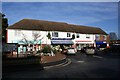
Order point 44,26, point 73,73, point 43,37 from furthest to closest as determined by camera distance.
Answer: point 44,26
point 43,37
point 73,73

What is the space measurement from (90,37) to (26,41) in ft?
65.0

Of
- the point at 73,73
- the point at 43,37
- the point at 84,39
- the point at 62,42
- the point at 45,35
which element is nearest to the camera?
the point at 73,73

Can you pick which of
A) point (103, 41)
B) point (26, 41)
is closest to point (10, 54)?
point (26, 41)

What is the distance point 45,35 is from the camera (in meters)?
42.8

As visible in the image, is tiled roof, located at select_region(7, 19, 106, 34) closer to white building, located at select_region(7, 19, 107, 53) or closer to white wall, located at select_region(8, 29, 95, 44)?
white building, located at select_region(7, 19, 107, 53)

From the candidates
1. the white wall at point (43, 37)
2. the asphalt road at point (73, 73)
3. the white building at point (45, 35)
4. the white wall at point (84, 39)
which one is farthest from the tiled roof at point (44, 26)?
the asphalt road at point (73, 73)

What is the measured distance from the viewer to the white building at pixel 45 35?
39.2 metres

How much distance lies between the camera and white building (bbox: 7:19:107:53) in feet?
129

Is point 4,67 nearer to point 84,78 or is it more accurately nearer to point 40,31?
point 84,78

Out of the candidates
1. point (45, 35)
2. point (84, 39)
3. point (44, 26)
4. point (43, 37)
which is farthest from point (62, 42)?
point (84, 39)

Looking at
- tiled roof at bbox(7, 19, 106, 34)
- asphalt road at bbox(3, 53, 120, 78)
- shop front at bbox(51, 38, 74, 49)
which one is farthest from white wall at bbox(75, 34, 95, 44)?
asphalt road at bbox(3, 53, 120, 78)

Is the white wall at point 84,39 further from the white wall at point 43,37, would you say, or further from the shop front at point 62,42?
the shop front at point 62,42

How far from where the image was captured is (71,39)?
4678cm

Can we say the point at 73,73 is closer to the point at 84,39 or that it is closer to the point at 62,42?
the point at 62,42
